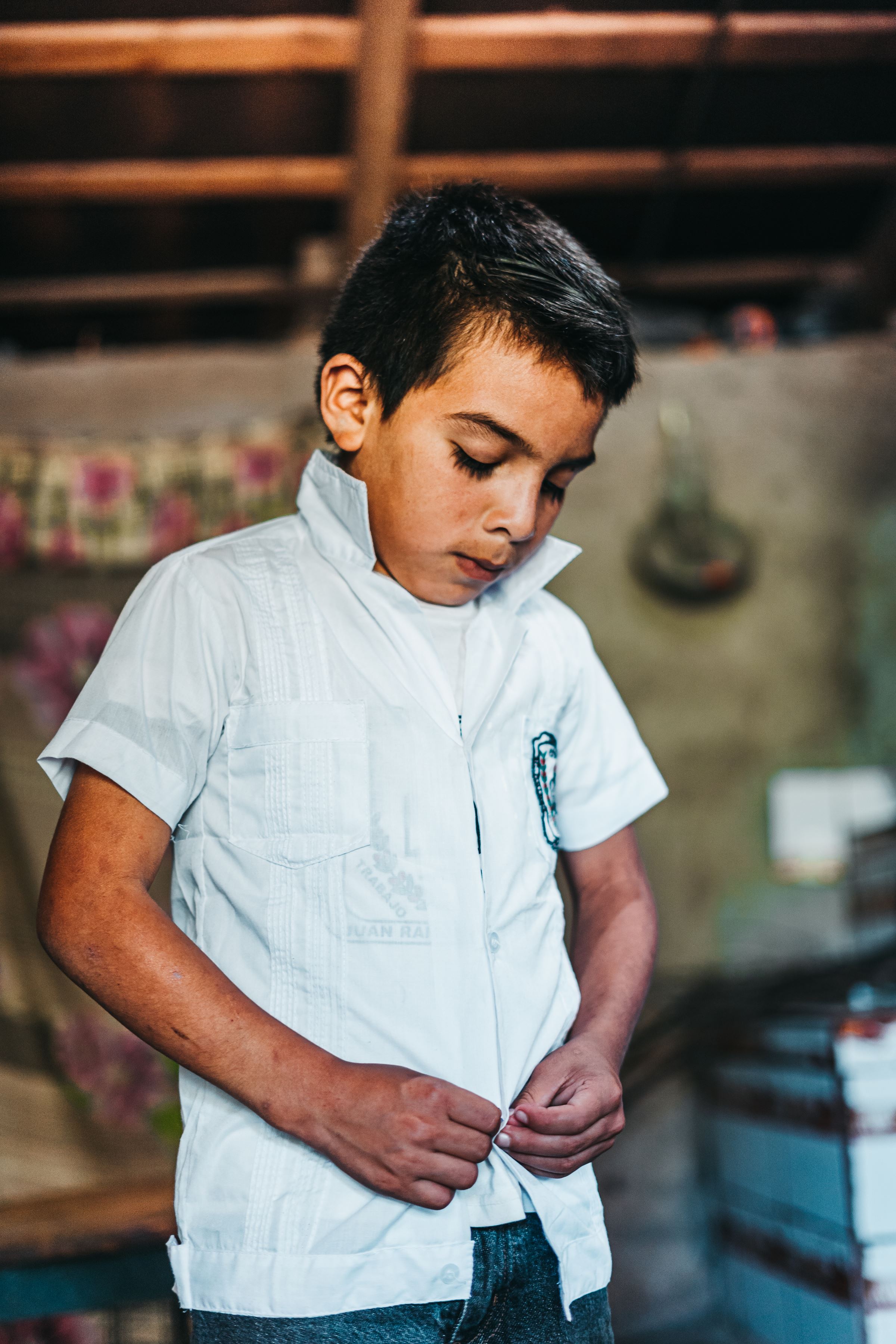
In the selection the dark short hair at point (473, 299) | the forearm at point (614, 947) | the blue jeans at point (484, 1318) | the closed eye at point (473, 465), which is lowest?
the blue jeans at point (484, 1318)

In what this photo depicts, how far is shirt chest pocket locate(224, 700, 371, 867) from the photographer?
826mm

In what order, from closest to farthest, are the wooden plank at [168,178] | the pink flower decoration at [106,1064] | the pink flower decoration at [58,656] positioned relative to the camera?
the pink flower decoration at [106,1064], the pink flower decoration at [58,656], the wooden plank at [168,178]

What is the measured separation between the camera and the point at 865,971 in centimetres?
310

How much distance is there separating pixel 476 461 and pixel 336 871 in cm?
36

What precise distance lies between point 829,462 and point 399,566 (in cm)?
288

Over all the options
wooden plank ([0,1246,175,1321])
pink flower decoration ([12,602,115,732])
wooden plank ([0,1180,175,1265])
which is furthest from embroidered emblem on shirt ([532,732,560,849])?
pink flower decoration ([12,602,115,732])

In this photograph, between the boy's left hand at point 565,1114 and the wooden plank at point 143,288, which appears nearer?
the boy's left hand at point 565,1114

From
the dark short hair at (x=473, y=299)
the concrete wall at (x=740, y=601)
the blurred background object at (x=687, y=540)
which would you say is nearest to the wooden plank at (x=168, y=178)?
the concrete wall at (x=740, y=601)

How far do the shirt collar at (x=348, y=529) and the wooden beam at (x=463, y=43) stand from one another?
81.0 inches

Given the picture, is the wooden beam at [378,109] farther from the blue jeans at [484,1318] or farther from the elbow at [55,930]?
the blue jeans at [484,1318]

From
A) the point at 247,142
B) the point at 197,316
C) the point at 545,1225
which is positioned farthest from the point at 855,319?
the point at 545,1225

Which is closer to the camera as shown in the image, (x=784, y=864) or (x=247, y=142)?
Answer: (x=247, y=142)

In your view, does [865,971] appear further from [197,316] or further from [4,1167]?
[197,316]

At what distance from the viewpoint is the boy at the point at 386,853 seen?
744 mm
